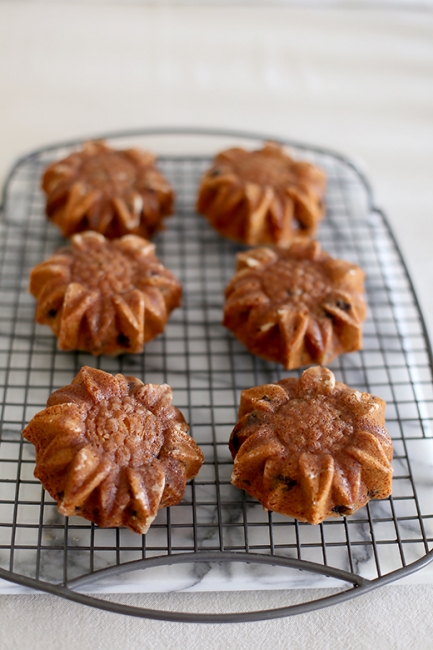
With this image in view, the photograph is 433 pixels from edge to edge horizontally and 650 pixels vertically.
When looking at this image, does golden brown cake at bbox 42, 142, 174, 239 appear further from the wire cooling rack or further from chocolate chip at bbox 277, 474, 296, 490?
chocolate chip at bbox 277, 474, 296, 490

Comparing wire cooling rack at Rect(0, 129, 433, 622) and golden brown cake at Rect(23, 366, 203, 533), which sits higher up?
golden brown cake at Rect(23, 366, 203, 533)

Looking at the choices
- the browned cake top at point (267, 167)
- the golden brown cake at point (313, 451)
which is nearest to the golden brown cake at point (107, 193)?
the browned cake top at point (267, 167)

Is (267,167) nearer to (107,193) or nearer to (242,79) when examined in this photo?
(107,193)

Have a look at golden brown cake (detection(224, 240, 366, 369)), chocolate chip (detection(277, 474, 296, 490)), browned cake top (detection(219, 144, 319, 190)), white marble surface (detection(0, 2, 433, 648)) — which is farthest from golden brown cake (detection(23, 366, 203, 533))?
white marble surface (detection(0, 2, 433, 648))

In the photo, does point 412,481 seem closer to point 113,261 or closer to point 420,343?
point 420,343

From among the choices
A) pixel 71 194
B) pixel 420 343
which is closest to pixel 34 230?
pixel 71 194

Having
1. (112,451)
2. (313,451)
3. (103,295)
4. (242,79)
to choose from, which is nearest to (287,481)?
(313,451)

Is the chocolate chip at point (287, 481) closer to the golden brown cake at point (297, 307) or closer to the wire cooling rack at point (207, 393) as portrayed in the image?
the wire cooling rack at point (207, 393)
